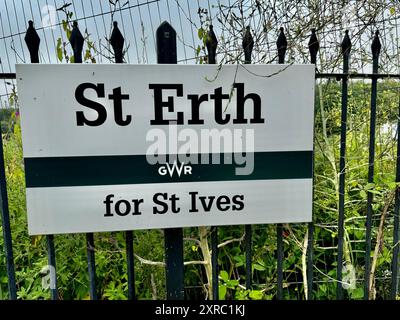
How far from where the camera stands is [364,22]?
6.81 ft

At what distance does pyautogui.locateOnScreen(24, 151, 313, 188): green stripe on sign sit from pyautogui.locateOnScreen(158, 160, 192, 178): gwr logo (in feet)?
0.04

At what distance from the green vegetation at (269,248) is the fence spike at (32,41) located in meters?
1.00

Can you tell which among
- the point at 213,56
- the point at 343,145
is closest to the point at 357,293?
the point at 343,145

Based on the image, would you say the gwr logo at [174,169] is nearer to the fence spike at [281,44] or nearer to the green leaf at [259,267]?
the fence spike at [281,44]

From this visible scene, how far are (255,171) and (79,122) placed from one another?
82 cm

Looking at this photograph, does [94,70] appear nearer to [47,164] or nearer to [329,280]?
[47,164]

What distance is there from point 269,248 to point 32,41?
1670 millimetres

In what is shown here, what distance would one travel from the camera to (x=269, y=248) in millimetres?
2160

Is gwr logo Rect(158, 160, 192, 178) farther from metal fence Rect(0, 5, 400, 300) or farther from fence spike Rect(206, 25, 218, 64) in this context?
fence spike Rect(206, 25, 218, 64)

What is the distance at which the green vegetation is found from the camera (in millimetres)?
2047

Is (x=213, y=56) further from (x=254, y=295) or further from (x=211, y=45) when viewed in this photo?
(x=254, y=295)

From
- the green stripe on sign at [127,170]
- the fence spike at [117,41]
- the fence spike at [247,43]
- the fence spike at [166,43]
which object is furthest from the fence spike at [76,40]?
the fence spike at [247,43]
